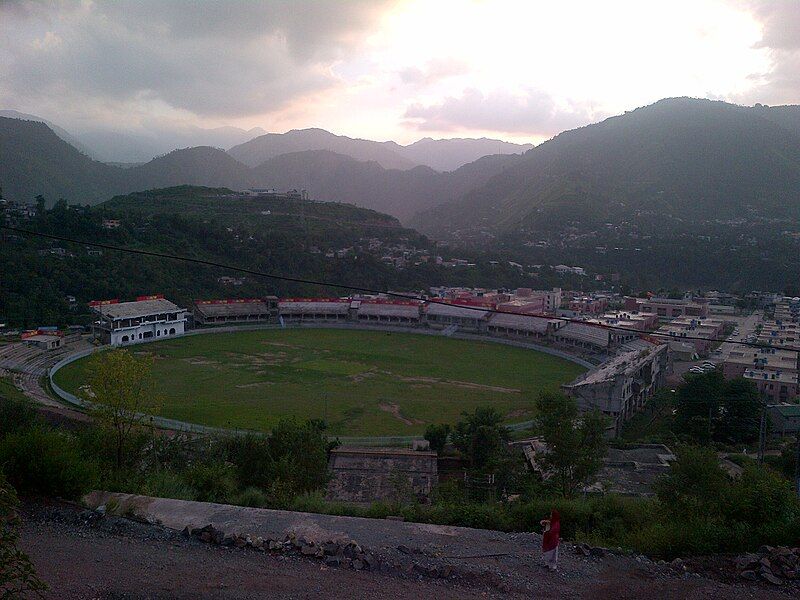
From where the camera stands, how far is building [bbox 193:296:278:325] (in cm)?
2564

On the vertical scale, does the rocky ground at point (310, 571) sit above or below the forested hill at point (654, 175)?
below

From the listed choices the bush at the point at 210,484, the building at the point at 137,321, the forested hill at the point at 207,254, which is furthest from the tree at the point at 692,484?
the forested hill at the point at 207,254

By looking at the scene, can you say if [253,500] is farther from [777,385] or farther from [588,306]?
[588,306]

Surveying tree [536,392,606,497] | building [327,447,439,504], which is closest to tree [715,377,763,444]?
tree [536,392,606,497]

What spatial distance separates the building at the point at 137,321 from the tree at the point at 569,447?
18003 mm

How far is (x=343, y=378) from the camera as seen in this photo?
17.1m

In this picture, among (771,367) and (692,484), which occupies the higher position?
(692,484)

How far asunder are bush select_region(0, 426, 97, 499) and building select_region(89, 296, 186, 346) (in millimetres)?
18463

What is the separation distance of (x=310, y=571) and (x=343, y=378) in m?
14.0

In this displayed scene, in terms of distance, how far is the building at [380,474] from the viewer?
8461mm

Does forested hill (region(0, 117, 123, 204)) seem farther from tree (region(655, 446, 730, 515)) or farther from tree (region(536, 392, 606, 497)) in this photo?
tree (region(655, 446, 730, 515))

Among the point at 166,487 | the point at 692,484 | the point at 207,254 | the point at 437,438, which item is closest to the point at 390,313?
the point at 207,254

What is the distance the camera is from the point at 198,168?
75.2 meters

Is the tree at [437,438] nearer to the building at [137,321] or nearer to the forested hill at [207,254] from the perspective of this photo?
the building at [137,321]
